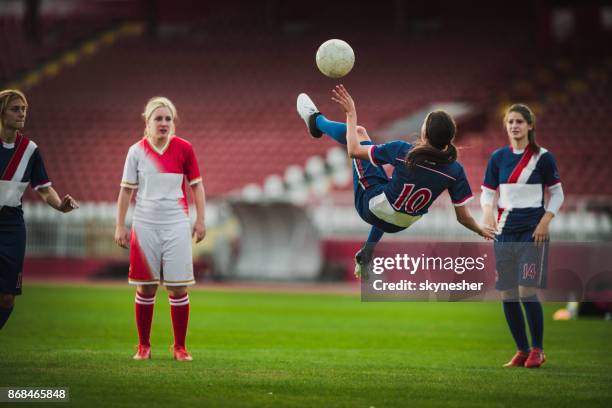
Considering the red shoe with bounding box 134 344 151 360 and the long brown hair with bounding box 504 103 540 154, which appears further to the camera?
the long brown hair with bounding box 504 103 540 154

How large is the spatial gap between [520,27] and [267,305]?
618 inches

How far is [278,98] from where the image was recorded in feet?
90.9

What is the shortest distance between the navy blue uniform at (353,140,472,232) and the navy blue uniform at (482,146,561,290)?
0.85 metres

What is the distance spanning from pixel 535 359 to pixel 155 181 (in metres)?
3.64

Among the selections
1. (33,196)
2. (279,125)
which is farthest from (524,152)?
(33,196)

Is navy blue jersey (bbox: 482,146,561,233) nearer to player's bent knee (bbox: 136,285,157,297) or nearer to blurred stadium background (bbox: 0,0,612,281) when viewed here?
player's bent knee (bbox: 136,285,157,297)

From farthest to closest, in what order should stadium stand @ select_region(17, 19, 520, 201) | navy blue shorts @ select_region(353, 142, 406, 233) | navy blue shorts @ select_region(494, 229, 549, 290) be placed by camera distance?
stadium stand @ select_region(17, 19, 520, 201)
navy blue shorts @ select_region(494, 229, 549, 290)
navy blue shorts @ select_region(353, 142, 406, 233)

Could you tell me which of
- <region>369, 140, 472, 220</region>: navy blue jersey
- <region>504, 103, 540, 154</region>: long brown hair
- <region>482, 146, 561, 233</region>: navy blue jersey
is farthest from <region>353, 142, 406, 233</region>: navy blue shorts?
<region>504, 103, 540, 154</region>: long brown hair

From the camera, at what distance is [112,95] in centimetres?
2955

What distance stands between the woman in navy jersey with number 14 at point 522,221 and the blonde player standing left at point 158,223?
2708 mm

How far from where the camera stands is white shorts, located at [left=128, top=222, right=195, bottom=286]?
8.11 meters

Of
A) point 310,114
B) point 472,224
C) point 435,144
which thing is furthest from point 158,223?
point 472,224

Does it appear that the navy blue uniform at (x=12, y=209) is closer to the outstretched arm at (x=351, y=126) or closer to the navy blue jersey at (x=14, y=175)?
the navy blue jersey at (x=14, y=175)

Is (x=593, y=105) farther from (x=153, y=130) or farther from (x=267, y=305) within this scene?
(x=153, y=130)
